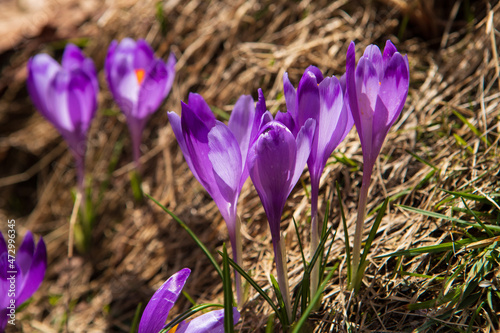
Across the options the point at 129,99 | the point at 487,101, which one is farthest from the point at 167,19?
the point at 487,101

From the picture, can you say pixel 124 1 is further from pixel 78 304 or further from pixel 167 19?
pixel 78 304

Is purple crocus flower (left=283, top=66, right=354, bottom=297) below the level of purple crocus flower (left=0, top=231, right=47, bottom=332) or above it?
above

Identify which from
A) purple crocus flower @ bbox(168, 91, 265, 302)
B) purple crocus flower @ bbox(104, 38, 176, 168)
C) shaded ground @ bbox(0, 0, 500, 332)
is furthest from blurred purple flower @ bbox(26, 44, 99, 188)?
purple crocus flower @ bbox(168, 91, 265, 302)

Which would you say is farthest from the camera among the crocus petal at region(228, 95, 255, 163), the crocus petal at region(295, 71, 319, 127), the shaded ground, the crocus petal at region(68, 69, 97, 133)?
the crocus petal at region(68, 69, 97, 133)

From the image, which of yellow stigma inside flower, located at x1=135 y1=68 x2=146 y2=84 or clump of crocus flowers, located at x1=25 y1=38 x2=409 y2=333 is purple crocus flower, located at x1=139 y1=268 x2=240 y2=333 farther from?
yellow stigma inside flower, located at x1=135 y1=68 x2=146 y2=84

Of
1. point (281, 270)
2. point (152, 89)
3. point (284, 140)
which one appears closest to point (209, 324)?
point (281, 270)

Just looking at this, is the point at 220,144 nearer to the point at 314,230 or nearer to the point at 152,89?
the point at 314,230

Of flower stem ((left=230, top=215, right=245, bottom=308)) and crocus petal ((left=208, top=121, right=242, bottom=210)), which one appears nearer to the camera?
crocus petal ((left=208, top=121, right=242, bottom=210))
